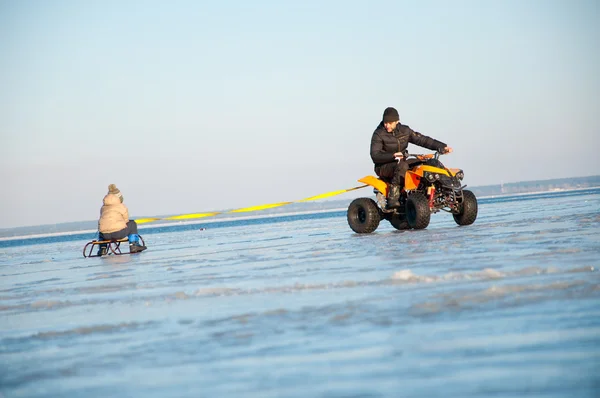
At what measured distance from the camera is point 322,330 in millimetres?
5227

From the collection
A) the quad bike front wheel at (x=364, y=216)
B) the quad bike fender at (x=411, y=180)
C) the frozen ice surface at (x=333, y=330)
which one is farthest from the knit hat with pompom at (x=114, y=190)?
the frozen ice surface at (x=333, y=330)

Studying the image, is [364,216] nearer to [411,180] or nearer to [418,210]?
[411,180]

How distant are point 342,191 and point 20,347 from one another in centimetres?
1180

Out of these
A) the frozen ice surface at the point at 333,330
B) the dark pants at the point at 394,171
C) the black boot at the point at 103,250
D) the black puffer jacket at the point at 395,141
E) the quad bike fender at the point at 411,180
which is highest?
the black puffer jacket at the point at 395,141

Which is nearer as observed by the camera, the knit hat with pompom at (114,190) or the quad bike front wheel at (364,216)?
the quad bike front wheel at (364,216)

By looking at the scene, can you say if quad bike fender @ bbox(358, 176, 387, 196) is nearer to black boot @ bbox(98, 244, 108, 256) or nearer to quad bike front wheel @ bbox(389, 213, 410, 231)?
quad bike front wheel @ bbox(389, 213, 410, 231)

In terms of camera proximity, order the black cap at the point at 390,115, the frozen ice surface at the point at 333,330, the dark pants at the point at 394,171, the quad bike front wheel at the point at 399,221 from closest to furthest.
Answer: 1. the frozen ice surface at the point at 333,330
2. the dark pants at the point at 394,171
3. the black cap at the point at 390,115
4. the quad bike front wheel at the point at 399,221

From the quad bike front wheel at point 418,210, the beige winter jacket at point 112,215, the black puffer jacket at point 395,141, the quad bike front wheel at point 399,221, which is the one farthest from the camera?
the beige winter jacket at point 112,215

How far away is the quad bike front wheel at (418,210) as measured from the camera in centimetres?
1398

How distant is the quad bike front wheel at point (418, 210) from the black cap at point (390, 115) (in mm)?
1283

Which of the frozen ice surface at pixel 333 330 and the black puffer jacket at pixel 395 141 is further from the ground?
the black puffer jacket at pixel 395 141

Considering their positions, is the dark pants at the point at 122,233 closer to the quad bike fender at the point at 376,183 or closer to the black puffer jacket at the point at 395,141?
the quad bike fender at the point at 376,183

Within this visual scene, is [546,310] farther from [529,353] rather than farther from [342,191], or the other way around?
[342,191]

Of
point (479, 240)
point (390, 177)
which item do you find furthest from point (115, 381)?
point (390, 177)
